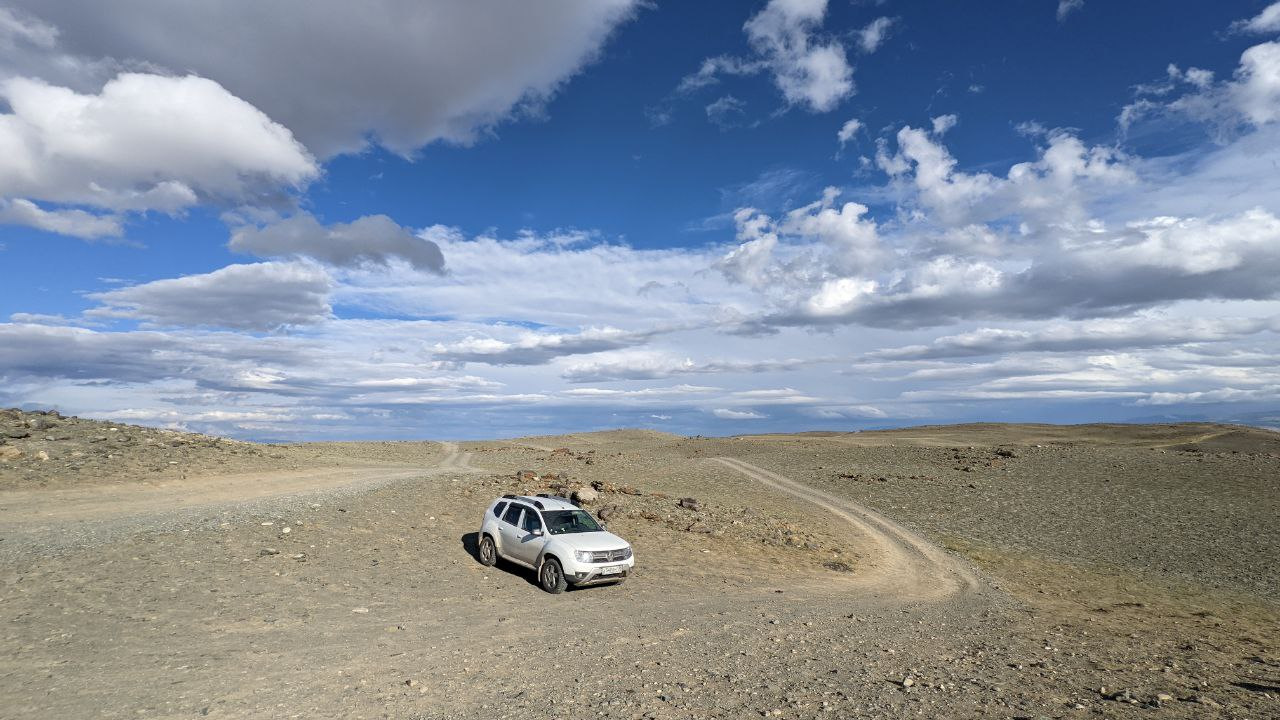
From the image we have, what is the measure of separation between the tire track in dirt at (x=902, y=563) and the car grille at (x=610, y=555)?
7.50m

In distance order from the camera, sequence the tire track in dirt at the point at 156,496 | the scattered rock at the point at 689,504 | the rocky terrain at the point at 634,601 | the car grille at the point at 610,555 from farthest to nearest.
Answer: the scattered rock at the point at 689,504, the tire track in dirt at the point at 156,496, the car grille at the point at 610,555, the rocky terrain at the point at 634,601

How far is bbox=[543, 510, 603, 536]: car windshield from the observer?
17469mm

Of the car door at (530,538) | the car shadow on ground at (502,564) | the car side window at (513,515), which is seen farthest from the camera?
the car side window at (513,515)

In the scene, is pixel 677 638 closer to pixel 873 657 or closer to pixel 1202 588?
pixel 873 657

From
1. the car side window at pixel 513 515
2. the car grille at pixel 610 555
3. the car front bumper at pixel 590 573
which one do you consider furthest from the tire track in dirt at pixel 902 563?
the car side window at pixel 513 515

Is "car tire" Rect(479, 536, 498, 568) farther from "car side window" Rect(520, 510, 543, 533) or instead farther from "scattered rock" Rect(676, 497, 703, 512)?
"scattered rock" Rect(676, 497, 703, 512)

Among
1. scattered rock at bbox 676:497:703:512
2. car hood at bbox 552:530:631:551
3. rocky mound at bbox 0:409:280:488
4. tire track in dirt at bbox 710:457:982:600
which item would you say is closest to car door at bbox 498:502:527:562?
car hood at bbox 552:530:631:551

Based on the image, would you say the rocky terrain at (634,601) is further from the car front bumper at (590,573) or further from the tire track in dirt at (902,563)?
the car front bumper at (590,573)

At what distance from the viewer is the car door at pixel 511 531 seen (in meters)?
18.1

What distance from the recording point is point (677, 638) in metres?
12.4

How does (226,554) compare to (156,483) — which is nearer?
(226,554)

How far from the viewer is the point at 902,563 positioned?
2289 cm

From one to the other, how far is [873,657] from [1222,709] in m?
4.62

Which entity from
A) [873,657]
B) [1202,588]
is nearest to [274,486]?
[873,657]
